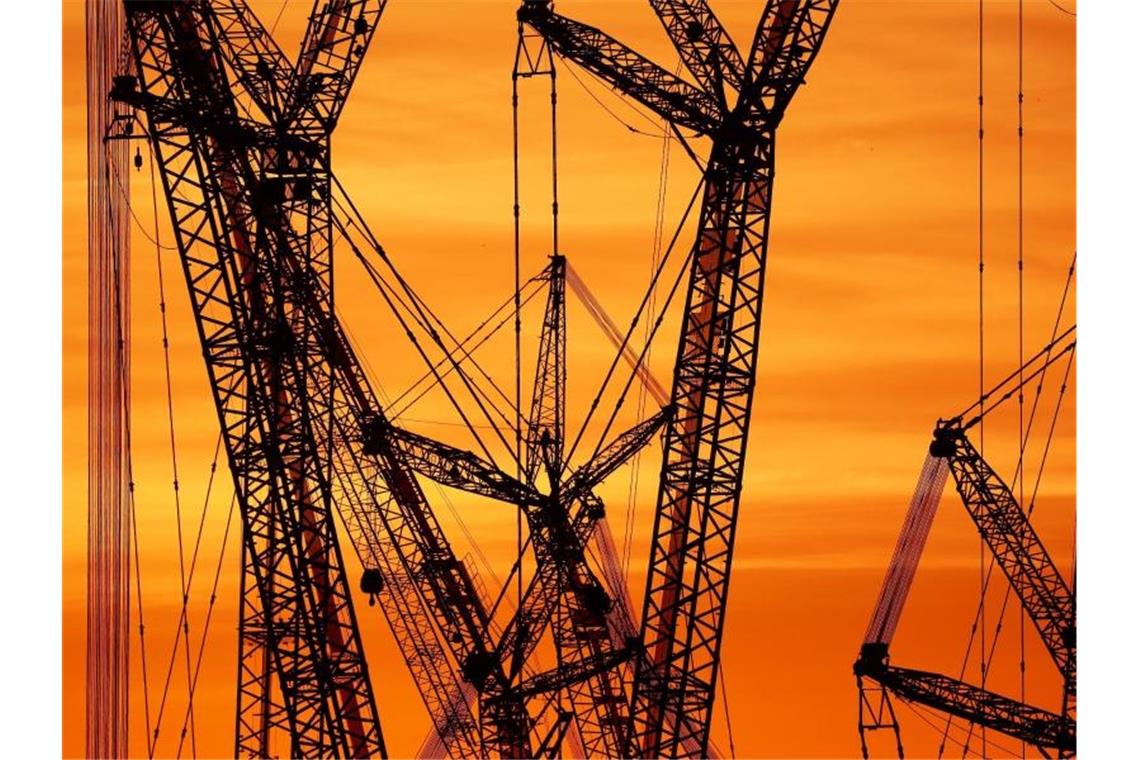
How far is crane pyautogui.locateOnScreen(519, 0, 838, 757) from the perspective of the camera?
6544cm

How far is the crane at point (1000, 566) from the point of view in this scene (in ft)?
263

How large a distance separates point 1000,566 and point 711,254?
62.8 feet

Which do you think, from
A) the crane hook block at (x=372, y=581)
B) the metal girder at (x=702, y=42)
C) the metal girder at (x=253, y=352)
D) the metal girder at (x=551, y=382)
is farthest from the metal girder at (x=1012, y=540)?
the metal girder at (x=253, y=352)

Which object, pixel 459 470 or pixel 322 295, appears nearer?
pixel 322 295

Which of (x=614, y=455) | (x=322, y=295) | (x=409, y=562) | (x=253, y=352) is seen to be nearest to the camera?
(x=253, y=352)

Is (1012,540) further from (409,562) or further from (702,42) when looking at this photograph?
(702,42)

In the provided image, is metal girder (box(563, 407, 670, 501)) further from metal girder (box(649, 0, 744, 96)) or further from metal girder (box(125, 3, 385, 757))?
metal girder (box(125, 3, 385, 757))

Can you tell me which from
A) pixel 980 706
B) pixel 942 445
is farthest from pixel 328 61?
pixel 980 706

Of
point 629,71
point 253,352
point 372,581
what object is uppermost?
point 629,71

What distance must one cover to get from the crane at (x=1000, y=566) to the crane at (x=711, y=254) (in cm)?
1435

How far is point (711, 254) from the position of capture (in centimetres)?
6681

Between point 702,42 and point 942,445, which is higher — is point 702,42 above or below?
above

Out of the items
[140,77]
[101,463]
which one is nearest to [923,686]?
[101,463]

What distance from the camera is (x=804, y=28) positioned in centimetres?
6575
